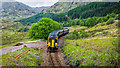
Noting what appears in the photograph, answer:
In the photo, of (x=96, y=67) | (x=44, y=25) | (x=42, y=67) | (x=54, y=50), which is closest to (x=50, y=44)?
(x=54, y=50)

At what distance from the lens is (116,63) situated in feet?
32.5

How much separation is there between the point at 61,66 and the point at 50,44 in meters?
8.64

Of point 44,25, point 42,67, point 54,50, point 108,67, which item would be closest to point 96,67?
point 108,67

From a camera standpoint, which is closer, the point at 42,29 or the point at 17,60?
the point at 17,60

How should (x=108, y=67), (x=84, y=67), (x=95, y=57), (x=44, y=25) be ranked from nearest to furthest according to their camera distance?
(x=108, y=67) < (x=84, y=67) < (x=95, y=57) < (x=44, y=25)

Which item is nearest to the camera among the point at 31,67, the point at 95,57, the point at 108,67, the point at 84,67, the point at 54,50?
the point at 108,67

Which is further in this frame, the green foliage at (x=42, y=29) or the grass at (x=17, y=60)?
the green foliage at (x=42, y=29)

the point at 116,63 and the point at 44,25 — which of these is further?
the point at 44,25

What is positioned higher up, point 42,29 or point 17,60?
point 42,29

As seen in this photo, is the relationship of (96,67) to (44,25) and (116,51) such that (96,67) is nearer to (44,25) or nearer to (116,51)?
(116,51)

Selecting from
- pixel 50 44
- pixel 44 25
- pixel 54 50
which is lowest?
pixel 54 50

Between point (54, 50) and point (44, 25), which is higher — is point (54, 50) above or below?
below

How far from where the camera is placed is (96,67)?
9.92 m

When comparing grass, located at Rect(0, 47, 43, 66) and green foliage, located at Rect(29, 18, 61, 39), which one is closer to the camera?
grass, located at Rect(0, 47, 43, 66)
